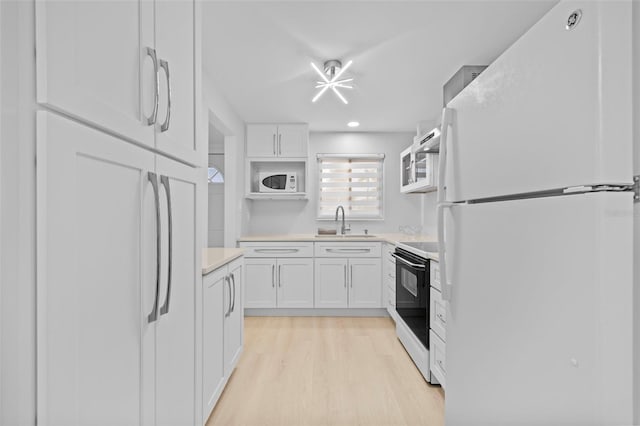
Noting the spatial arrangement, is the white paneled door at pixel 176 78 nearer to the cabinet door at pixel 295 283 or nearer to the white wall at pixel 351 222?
the cabinet door at pixel 295 283

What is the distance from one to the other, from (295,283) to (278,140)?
177 centimetres

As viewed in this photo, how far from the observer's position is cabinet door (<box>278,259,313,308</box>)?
12.6 ft

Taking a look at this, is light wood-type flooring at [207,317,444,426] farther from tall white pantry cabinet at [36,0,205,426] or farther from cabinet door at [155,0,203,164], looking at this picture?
cabinet door at [155,0,203,164]

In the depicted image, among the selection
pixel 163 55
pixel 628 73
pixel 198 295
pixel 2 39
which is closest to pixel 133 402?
pixel 198 295

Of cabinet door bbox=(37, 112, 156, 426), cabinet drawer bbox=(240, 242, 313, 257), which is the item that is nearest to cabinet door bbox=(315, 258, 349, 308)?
cabinet drawer bbox=(240, 242, 313, 257)

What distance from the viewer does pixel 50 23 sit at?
582mm

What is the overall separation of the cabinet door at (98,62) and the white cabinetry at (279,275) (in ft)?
9.91

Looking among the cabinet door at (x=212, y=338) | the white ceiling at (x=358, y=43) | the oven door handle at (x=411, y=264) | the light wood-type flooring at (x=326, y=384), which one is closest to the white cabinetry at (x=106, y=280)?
the cabinet door at (x=212, y=338)

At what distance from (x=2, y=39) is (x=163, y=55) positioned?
0.53 meters

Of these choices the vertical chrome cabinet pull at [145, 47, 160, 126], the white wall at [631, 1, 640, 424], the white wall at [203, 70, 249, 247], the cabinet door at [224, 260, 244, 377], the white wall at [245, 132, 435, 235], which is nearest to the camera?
the white wall at [631, 1, 640, 424]

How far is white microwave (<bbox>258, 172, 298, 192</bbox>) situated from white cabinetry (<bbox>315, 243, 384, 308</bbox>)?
90cm

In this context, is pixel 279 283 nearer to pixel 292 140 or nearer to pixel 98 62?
pixel 292 140

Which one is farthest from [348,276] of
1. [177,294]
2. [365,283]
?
[177,294]

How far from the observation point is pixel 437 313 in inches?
83.6
